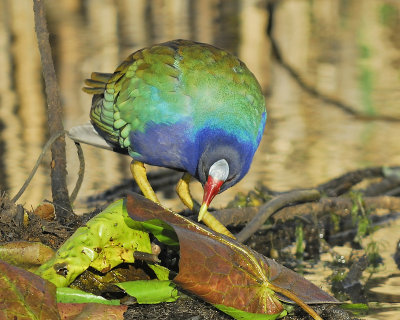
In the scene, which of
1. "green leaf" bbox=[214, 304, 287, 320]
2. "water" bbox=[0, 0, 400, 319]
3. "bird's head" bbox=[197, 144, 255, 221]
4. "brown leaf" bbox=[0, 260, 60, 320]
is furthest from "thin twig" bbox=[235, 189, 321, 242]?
"brown leaf" bbox=[0, 260, 60, 320]

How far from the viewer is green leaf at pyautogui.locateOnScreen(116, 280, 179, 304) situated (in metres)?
2.95

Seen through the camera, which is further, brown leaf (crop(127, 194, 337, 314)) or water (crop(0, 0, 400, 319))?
water (crop(0, 0, 400, 319))

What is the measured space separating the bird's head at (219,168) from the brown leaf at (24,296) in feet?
3.00

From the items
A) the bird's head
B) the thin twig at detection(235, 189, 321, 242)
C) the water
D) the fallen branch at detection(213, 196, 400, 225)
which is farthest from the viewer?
the water

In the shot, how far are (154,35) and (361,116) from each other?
11.9 feet

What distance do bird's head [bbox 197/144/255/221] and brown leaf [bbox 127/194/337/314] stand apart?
19.3 inches

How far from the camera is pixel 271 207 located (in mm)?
4172

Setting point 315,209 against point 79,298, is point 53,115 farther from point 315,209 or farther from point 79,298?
point 79,298

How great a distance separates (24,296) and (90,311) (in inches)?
9.5

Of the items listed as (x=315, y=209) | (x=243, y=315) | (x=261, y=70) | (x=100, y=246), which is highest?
(x=100, y=246)

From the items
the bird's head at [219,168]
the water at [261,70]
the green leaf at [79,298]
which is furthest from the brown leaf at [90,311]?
the water at [261,70]

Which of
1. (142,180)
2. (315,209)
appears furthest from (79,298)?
(315,209)

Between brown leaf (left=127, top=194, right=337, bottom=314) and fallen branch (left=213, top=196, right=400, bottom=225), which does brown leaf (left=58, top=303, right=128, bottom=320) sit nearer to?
brown leaf (left=127, top=194, right=337, bottom=314)

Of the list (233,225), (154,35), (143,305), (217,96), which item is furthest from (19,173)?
(154,35)
